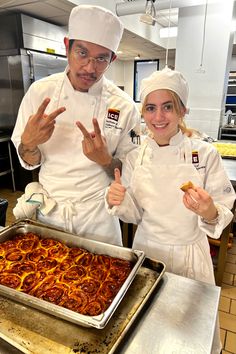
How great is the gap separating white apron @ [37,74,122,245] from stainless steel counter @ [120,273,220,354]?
48cm

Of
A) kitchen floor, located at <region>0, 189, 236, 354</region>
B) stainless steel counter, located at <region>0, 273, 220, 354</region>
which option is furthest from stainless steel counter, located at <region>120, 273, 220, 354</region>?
kitchen floor, located at <region>0, 189, 236, 354</region>

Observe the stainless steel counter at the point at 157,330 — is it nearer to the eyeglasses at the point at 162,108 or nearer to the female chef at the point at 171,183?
the female chef at the point at 171,183

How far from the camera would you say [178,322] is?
2.46 feet

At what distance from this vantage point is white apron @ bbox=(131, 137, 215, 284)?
1.08 meters

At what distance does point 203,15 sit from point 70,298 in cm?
395

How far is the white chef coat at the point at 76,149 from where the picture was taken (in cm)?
124

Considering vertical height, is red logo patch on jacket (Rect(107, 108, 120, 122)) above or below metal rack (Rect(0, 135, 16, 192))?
above

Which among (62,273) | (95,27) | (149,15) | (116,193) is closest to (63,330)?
(62,273)

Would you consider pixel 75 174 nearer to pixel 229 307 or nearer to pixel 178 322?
pixel 178 322

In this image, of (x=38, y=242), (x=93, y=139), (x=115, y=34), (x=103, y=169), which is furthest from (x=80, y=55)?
(x=38, y=242)

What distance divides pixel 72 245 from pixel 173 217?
420 millimetres

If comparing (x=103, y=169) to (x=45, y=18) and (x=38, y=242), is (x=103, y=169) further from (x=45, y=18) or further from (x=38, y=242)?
(x=45, y=18)

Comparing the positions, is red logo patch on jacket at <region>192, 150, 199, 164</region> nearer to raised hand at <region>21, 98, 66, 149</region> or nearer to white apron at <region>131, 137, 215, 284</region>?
white apron at <region>131, 137, 215, 284</region>

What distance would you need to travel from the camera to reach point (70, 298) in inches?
31.0
